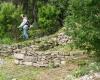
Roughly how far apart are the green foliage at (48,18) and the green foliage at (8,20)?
4.02ft

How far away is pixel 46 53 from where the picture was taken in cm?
1473

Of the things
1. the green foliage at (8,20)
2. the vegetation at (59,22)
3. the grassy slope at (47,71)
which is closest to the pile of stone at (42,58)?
the grassy slope at (47,71)

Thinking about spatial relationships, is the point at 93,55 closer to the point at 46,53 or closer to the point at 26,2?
the point at 46,53

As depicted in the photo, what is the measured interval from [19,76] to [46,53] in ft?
5.09

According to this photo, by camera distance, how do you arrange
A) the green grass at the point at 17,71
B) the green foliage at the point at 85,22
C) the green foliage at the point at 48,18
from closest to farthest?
the green foliage at the point at 85,22
the green grass at the point at 17,71
the green foliage at the point at 48,18

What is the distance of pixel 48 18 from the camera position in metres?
19.6

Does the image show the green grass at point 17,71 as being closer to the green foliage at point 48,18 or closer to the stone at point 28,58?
the stone at point 28,58

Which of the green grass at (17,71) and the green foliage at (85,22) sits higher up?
the green foliage at (85,22)

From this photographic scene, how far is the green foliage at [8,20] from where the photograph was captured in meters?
19.8

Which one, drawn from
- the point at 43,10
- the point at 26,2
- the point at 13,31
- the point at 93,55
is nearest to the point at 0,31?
the point at 13,31

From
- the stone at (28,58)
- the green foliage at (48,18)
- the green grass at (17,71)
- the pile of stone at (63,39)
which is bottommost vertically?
the green grass at (17,71)

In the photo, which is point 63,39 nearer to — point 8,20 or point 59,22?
point 59,22

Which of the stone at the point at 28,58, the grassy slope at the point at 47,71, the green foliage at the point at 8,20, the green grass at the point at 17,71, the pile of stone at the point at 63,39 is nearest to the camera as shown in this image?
the grassy slope at the point at 47,71

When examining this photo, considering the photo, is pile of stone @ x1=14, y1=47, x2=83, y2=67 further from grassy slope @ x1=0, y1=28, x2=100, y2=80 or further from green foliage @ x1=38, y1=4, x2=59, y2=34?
green foliage @ x1=38, y1=4, x2=59, y2=34
